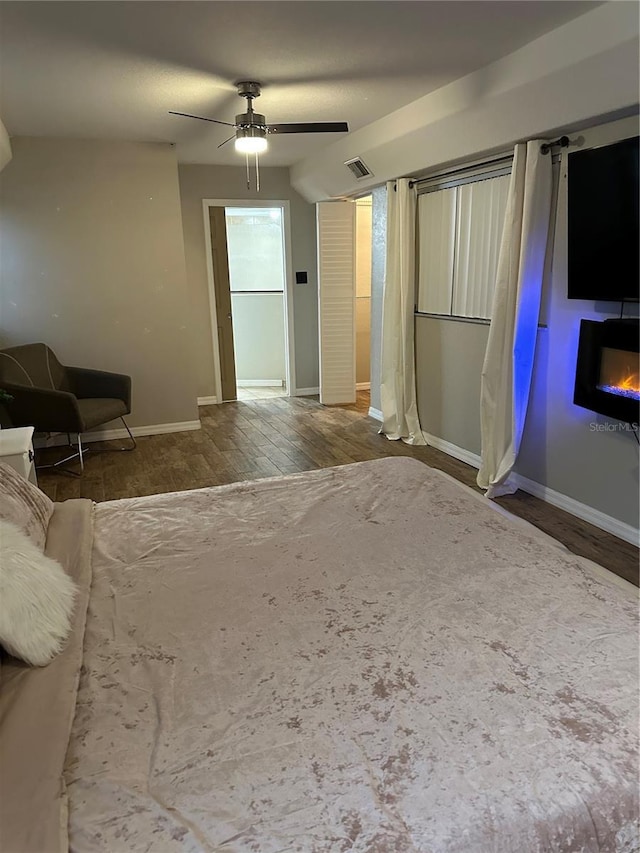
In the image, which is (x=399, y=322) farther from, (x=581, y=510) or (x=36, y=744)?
(x=36, y=744)

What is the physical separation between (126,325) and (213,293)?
1.38m

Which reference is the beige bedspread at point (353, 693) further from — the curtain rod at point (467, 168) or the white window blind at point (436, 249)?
the white window blind at point (436, 249)

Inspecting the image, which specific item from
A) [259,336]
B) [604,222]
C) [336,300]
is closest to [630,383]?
[604,222]

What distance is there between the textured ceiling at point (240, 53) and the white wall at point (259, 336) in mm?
3171

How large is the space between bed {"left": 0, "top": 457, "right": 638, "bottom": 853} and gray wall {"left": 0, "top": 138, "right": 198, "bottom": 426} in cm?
342

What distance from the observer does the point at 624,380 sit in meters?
2.86

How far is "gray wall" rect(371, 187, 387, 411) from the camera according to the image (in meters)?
5.11

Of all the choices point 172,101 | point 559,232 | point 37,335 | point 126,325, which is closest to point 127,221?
point 126,325

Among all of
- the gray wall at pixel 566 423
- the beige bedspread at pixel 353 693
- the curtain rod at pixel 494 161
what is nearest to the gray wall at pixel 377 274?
the curtain rod at pixel 494 161

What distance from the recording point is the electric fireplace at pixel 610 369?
2787mm

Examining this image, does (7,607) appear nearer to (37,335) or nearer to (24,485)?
(24,485)

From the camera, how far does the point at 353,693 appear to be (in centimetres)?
124

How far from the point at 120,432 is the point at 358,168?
122 inches

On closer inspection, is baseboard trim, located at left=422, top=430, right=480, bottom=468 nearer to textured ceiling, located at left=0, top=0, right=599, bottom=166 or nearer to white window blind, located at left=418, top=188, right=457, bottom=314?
white window blind, located at left=418, top=188, right=457, bottom=314
